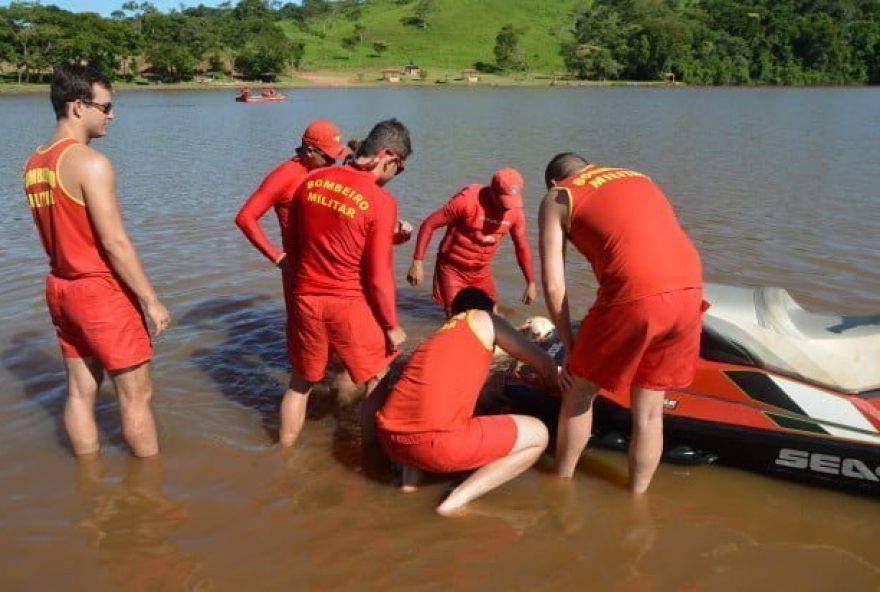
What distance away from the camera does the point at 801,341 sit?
12.7 feet

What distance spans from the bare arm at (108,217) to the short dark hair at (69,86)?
0.86 feet

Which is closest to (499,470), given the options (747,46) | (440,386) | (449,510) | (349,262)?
(449,510)

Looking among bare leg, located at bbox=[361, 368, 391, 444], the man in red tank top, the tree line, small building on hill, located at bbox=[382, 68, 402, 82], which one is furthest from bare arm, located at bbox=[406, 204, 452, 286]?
small building on hill, located at bbox=[382, 68, 402, 82]

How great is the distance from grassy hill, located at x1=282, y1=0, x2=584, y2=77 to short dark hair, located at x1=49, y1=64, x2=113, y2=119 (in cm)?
9443

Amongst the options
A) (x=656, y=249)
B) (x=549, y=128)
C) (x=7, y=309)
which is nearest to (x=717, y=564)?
(x=656, y=249)

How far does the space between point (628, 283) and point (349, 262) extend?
1435mm

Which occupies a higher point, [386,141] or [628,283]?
[386,141]

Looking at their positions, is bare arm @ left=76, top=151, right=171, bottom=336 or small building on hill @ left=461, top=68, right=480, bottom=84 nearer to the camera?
bare arm @ left=76, top=151, right=171, bottom=336

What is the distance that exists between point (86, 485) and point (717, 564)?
3.19 metres

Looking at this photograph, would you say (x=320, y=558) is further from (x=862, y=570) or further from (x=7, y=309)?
(x=7, y=309)

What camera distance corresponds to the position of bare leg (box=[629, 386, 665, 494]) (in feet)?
11.7

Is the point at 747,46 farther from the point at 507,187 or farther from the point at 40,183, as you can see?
the point at 40,183

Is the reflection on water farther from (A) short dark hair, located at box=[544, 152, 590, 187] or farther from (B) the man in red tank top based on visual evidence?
(B) the man in red tank top

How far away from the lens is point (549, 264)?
11.3 ft
